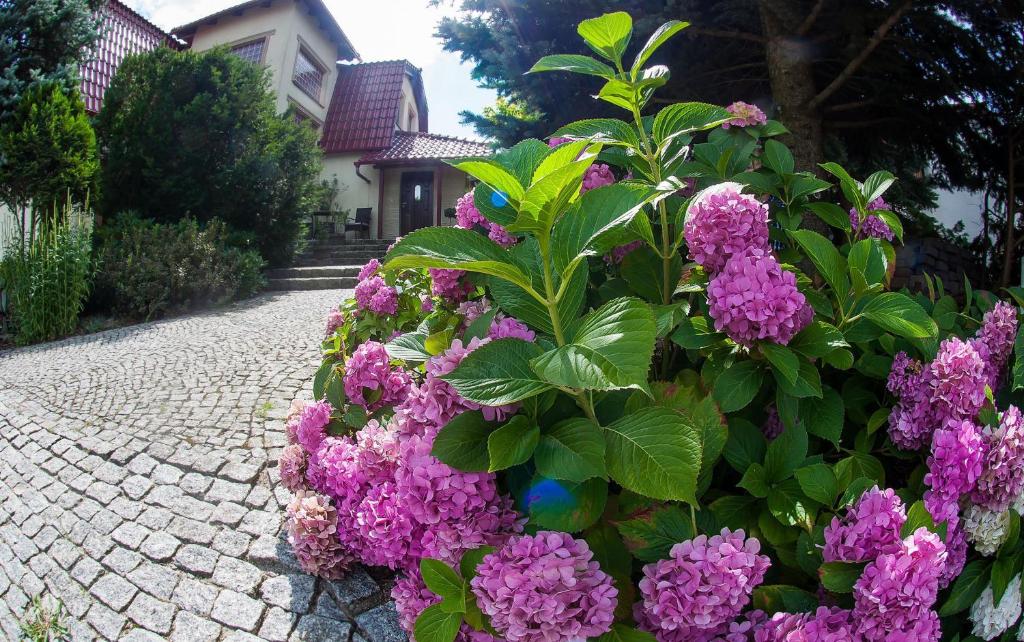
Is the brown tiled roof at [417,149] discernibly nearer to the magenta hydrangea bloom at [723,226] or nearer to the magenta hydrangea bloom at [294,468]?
the magenta hydrangea bloom at [294,468]

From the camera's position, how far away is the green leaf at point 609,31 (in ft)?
3.77

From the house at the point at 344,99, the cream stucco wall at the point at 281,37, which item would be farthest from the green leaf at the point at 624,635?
the cream stucco wall at the point at 281,37

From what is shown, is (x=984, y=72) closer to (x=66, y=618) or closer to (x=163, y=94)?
(x=66, y=618)

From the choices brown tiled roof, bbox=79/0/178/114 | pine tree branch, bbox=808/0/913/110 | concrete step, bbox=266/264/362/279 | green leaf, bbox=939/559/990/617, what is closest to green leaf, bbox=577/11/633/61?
green leaf, bbox=939/559/990/617

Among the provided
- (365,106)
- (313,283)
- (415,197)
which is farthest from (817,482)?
(365,106)

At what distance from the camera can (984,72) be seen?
426cm

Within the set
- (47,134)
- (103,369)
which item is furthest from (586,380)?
(47,134)

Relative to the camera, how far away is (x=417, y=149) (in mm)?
16281

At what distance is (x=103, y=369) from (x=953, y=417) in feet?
16.6

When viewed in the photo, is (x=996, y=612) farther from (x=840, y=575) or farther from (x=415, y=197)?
(x=415, y=197)

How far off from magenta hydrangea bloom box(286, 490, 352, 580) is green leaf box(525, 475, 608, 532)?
1.00m

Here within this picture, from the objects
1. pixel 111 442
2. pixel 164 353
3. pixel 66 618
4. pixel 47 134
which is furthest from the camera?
pixel 47 134

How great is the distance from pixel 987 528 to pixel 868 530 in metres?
0.28

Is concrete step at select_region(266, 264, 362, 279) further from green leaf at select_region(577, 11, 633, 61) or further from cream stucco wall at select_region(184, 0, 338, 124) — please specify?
green leaf at select_region(577, 11, 633, 61)
